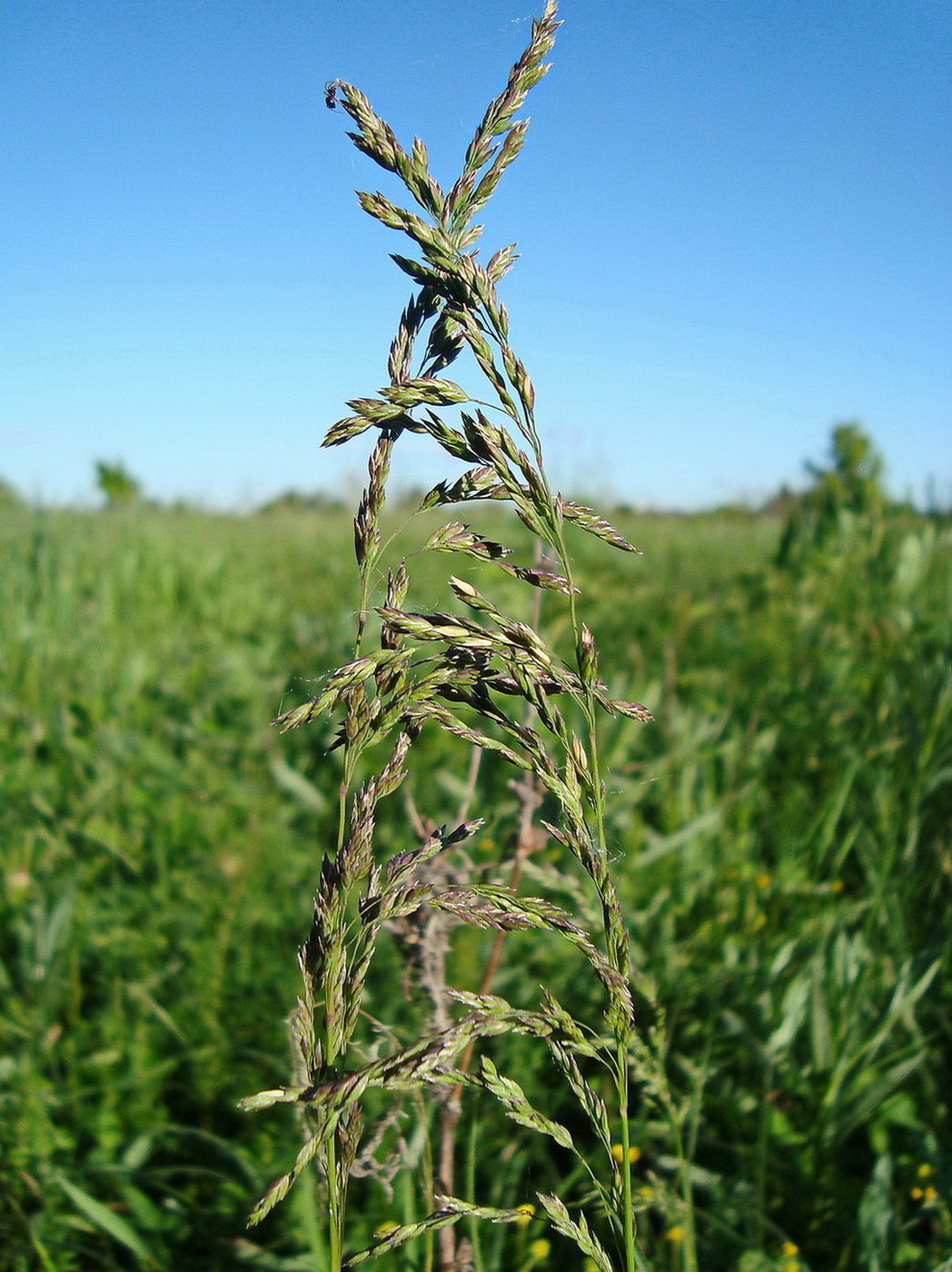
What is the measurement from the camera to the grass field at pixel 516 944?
1.32 meters

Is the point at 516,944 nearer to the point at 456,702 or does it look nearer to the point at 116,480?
the point at 456,702

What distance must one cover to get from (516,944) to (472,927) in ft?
2.45

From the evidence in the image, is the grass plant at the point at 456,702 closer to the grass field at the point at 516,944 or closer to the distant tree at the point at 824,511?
the grass field at the point at 516,944

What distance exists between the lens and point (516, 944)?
1.95m

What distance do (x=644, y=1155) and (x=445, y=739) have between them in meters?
1.59

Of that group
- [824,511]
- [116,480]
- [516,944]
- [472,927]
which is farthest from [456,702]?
[116,480]

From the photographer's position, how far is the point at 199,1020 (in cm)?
174

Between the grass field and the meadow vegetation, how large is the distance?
1 centimetres

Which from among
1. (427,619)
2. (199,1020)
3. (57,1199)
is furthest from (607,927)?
(199,1020)

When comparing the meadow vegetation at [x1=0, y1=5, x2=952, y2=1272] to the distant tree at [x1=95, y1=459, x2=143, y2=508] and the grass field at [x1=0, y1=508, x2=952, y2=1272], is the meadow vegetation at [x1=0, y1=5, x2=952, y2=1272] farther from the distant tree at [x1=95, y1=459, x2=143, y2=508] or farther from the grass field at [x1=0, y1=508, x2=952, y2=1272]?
the distant tree at [x1=95, y1=459, x2=143, y2=508]

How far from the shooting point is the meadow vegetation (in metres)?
0.61

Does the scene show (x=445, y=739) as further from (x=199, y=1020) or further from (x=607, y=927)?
(x=607, y=927)

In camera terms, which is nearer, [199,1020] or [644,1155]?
[644,1155]

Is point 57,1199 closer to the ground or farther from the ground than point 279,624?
closer to the ground
